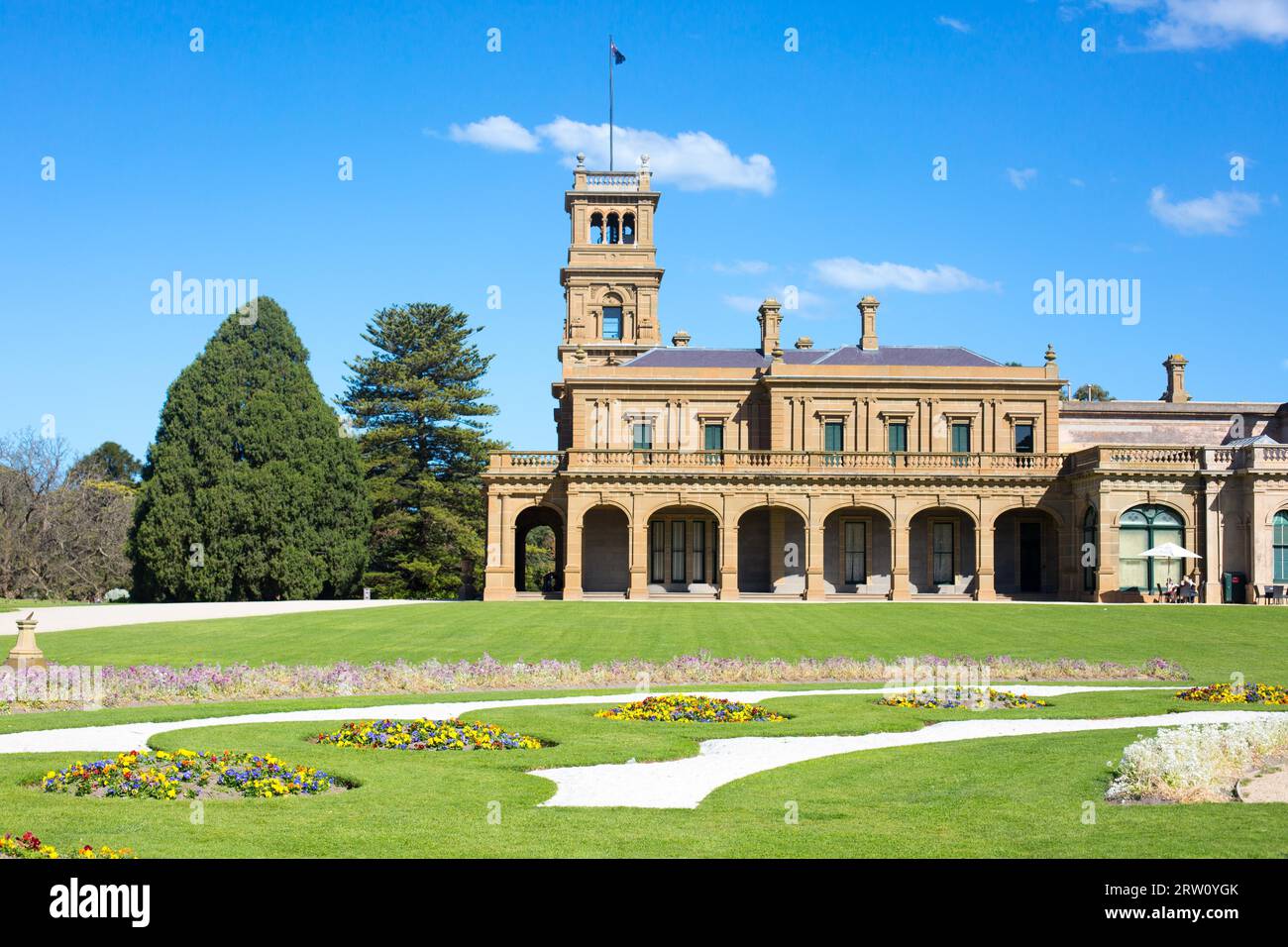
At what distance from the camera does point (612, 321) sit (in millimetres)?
69375

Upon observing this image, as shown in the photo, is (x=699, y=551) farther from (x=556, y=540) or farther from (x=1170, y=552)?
(x=1170, y=552)

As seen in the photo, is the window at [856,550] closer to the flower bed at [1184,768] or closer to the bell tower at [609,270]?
the bell tower at [609,270]

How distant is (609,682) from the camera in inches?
976

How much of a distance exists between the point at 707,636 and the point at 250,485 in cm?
3033

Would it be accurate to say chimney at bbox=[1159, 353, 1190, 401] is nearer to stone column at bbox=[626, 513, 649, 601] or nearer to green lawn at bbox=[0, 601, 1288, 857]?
stone column at bbox=[626, 513, 649, 601]

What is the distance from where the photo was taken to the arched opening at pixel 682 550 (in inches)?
2184

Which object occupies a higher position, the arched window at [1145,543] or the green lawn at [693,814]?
the arched window at [1145,543]

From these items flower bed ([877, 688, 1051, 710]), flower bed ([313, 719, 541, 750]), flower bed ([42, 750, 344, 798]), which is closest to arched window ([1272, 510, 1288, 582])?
flower bed ([877, 688, 1051, 710])

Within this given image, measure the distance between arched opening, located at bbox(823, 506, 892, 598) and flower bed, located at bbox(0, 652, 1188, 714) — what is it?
2685 cm

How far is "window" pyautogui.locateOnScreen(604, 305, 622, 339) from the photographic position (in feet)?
227

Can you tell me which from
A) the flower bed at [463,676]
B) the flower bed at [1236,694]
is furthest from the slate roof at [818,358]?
the flower bed at [1236,694]

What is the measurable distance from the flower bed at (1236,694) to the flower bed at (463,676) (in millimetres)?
4153

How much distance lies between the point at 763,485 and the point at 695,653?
81.3 ft

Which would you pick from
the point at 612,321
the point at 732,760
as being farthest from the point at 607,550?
the point at 732,760
